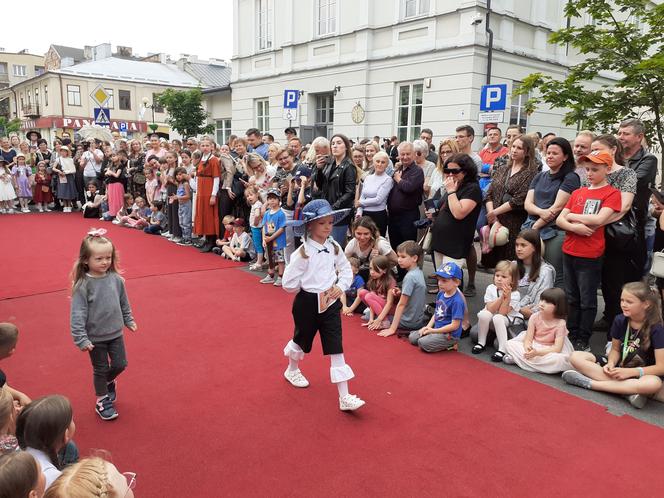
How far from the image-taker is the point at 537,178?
5.36m

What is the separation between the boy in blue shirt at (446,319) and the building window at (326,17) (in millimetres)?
15340

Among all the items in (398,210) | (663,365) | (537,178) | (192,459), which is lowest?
(192,459)

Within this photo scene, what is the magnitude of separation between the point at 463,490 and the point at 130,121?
2050 inches

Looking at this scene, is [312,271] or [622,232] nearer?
[312,271]

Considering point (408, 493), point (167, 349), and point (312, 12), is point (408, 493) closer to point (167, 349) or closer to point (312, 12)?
point (167, 349)

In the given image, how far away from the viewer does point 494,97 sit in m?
9.27

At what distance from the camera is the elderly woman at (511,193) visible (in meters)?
5.71

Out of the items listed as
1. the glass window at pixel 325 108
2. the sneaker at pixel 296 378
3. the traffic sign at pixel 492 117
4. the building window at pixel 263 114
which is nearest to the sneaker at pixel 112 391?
the sneaker at pixel 296 378

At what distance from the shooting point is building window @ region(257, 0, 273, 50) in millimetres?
20859

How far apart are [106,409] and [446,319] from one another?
122 inches

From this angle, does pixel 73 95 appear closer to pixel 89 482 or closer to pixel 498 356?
pixel 498 356

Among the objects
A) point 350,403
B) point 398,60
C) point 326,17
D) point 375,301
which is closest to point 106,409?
point 350,403

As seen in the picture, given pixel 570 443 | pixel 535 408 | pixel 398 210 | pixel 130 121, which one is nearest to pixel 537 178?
pixel 398 210

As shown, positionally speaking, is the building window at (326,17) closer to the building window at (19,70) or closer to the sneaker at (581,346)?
the sneaker at (581,346)
